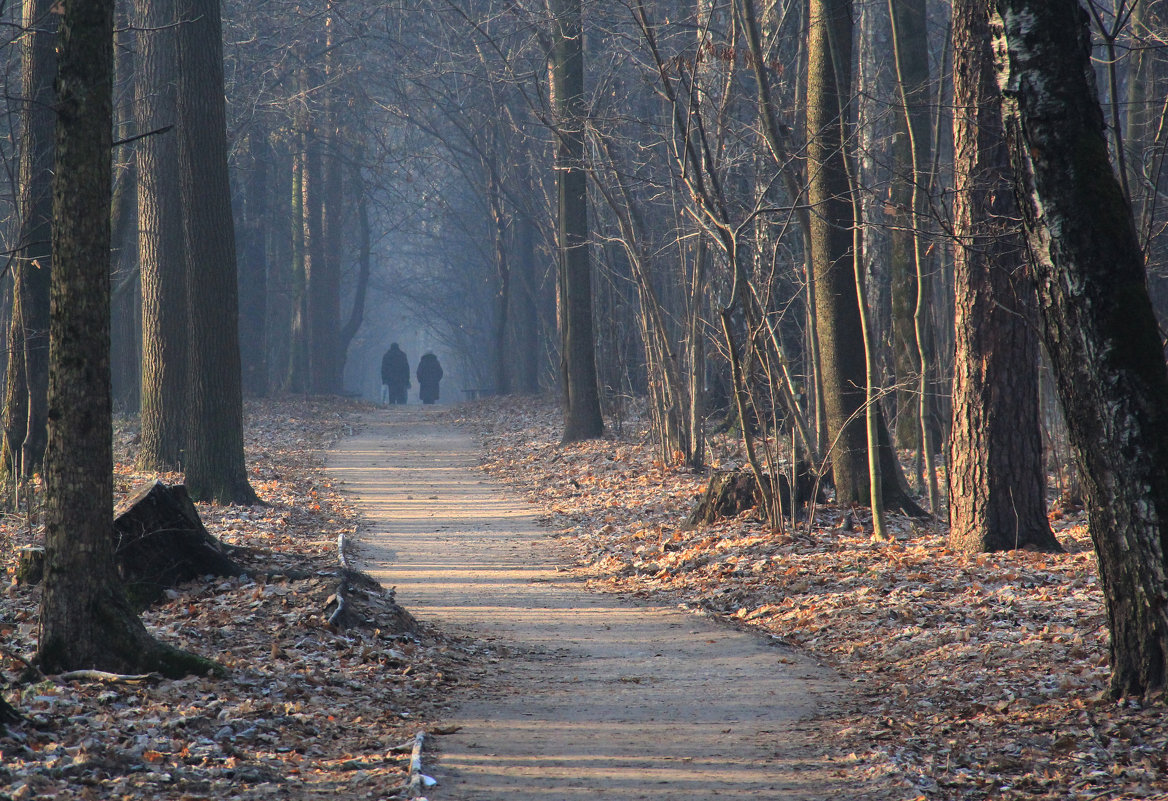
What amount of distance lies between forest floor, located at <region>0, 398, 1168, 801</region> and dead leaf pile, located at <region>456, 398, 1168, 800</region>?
0.06 feet

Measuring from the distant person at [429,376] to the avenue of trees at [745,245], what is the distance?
37.7ft

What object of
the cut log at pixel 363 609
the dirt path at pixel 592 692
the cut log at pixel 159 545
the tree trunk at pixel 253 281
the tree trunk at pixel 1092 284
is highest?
the tree trunk at pixel 253 281

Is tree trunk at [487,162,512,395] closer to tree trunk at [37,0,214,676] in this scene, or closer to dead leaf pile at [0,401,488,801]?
dead leaf pile at [0,401,488,801]

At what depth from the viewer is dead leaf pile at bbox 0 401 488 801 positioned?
4328 millimetres

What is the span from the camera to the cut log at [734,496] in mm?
10875

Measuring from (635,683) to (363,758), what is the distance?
79.5 inches

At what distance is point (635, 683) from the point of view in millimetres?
6328

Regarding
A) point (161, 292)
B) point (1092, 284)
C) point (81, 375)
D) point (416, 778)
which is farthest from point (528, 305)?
point (416, 778)

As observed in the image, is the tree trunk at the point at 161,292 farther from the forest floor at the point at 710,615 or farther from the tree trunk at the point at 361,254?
the tree trunk at the point at 361,254

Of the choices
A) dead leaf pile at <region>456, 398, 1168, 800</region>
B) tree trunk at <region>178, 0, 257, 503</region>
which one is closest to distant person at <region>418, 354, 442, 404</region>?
tree trunk at <region>178, 0, 257, 503</region>

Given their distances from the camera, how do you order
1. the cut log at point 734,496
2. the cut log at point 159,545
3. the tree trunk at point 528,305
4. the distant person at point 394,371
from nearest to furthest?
the cut log at point 159,545 < the cut log at point 734,496 < the tree trunk at point 528,305 < the distant person at point 394,371

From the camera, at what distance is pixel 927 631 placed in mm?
6883

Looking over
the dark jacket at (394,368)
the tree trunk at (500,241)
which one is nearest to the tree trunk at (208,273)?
the tree trunk at (500,241)

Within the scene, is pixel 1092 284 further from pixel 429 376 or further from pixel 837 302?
pixel 429 376
